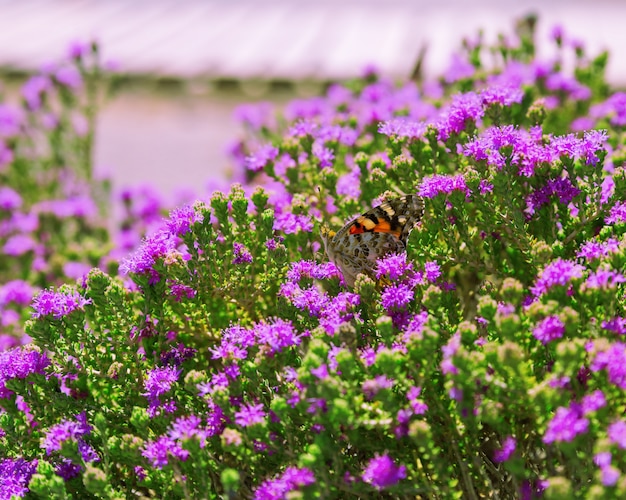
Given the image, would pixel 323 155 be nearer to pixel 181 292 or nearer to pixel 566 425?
pixel 181 292

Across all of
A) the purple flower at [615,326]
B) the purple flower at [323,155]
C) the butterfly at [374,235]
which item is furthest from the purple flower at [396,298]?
the purple flower at [323,155]

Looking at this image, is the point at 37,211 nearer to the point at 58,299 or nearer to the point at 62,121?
the point at 62,121

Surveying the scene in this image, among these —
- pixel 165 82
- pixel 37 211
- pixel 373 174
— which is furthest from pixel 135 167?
pixel 373 174

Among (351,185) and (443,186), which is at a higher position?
(351,185)

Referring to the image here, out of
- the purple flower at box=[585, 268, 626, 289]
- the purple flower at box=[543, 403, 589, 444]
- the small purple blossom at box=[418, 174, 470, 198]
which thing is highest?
the small purple blossom at box=[418, 174, 470, 198]

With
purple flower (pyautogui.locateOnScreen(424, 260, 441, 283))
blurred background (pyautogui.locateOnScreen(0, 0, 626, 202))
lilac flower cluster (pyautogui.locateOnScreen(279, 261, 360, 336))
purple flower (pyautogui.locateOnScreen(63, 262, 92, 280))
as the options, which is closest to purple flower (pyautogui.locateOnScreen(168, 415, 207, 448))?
lilac flower cluster (pyautogui.locateOnScreen(279, 261, 360, 336))

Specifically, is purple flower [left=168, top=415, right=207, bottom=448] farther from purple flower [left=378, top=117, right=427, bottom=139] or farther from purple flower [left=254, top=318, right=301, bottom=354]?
purple flower [left=378, top=117, right=427, bottom=139]

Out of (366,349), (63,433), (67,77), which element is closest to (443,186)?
(366,349)
